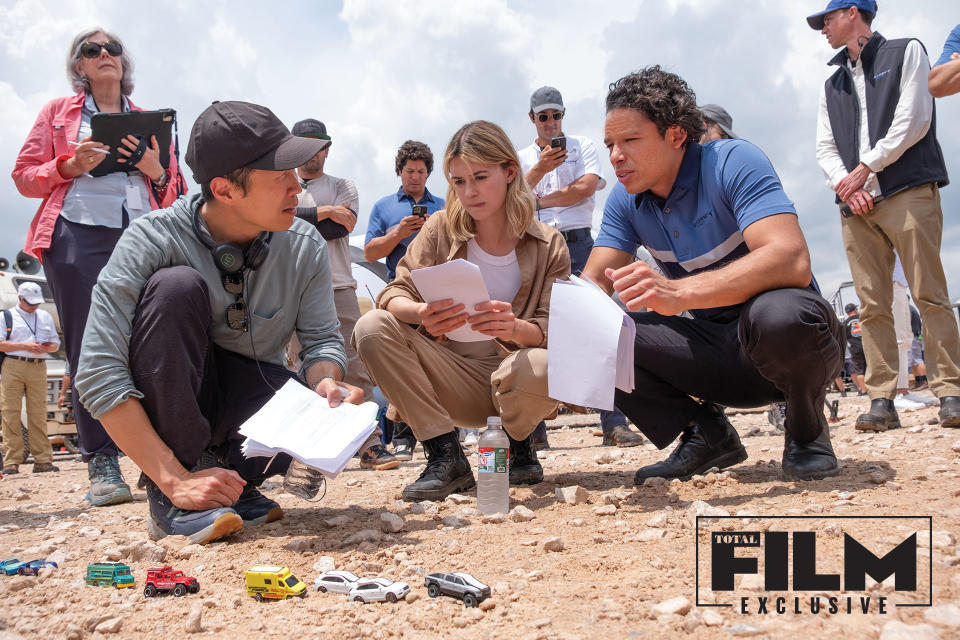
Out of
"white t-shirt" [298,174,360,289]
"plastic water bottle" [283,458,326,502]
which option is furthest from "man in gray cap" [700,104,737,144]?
"plastic water bottle" [283,458,326,502]

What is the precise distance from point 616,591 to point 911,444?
8.16ft

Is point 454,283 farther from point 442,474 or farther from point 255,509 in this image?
point 255,509

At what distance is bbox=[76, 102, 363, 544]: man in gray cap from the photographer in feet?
7.66

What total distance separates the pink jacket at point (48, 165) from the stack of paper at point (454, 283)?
6.26 ft

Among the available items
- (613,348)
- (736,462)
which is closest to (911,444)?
(736,462)

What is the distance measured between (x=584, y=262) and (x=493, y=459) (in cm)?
277

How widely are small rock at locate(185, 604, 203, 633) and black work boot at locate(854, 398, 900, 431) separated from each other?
Answer: 3.74 meters

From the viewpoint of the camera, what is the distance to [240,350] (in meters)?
2.80

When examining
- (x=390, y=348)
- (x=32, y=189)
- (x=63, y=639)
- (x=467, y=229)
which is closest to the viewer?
(x=63, y=639)

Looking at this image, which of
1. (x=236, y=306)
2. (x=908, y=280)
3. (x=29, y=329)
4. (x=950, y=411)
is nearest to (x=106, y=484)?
(x=236, y=306)

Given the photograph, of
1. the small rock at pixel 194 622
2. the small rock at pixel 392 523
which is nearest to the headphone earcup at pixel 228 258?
the small rock at pixel 392 523

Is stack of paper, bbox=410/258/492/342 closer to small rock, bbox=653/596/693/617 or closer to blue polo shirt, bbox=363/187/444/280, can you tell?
small rock, bbox=653/596/693/617

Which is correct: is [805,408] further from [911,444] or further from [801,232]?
[911,444]

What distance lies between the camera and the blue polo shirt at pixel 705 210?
2723 millimetres
